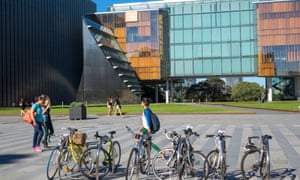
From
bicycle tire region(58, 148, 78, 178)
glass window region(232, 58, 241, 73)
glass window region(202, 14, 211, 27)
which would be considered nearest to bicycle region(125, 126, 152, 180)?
bicycle tire region(58, 148, 78, 178)

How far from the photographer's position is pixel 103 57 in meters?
62.0

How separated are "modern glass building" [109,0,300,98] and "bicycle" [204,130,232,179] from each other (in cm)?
6807

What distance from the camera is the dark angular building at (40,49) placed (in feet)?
175

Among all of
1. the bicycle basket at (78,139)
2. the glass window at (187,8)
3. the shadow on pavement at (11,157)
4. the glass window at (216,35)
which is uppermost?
the glass window at (187,8)

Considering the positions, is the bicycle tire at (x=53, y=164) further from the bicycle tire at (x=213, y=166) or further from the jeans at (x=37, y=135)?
the jeans at (x=37, y=135)

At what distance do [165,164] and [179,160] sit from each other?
502mm

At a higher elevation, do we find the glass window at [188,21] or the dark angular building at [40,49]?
the glass window at [188,21]

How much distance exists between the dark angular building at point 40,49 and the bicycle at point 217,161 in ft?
163

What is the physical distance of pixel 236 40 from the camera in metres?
74.8

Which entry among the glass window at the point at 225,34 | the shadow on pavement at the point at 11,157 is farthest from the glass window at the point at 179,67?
the shadow on pavement at the point at 11,157

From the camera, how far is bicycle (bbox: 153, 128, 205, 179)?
6.93 meters

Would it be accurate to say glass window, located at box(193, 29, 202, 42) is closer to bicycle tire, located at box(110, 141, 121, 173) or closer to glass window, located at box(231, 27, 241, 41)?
glass window, located at box(231, 27, 241, 41)

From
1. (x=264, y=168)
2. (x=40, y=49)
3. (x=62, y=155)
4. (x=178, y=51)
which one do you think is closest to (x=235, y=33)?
(x=178, y=51)

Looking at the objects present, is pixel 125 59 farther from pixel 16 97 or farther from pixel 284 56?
pixel 284 56
